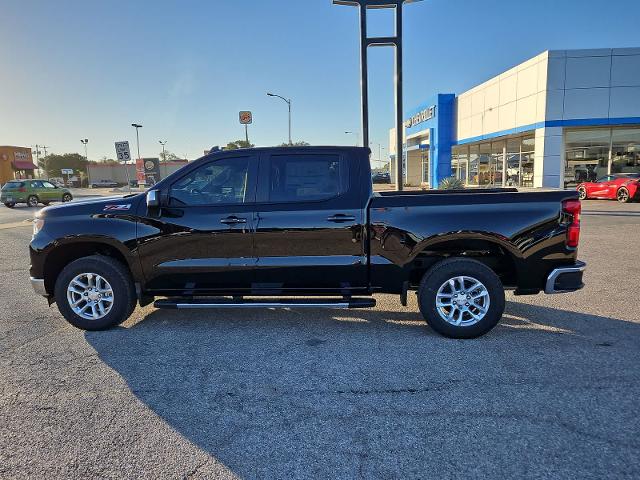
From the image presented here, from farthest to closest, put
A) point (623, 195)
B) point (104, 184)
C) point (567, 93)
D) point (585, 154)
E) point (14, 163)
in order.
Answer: point (104, 184), point (14, 163), point (585, 154), point (567, 93), point (623, 195)

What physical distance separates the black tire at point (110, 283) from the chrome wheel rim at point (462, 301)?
11.0 ft

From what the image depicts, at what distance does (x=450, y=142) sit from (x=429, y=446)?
3236 cm

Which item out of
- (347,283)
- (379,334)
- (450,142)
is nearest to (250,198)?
(347,283)

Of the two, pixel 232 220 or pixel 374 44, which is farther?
pixel 374 44

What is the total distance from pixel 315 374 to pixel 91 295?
276 cm

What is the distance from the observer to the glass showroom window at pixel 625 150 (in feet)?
75.7

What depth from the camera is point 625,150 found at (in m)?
23.5

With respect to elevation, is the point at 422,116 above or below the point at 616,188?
above

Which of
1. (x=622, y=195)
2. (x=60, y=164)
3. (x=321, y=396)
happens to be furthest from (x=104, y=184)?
(x=321, y=396)

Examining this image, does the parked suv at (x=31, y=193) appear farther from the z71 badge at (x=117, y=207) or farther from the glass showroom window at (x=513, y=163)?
the glass showroom window at (x=513, y=163)

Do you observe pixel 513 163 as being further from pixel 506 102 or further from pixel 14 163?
pixel 14 163

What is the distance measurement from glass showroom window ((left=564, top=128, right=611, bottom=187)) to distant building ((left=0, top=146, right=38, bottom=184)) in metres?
63.4

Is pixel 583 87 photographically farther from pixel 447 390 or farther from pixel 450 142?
pixel 447 390

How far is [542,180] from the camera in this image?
2297cm
